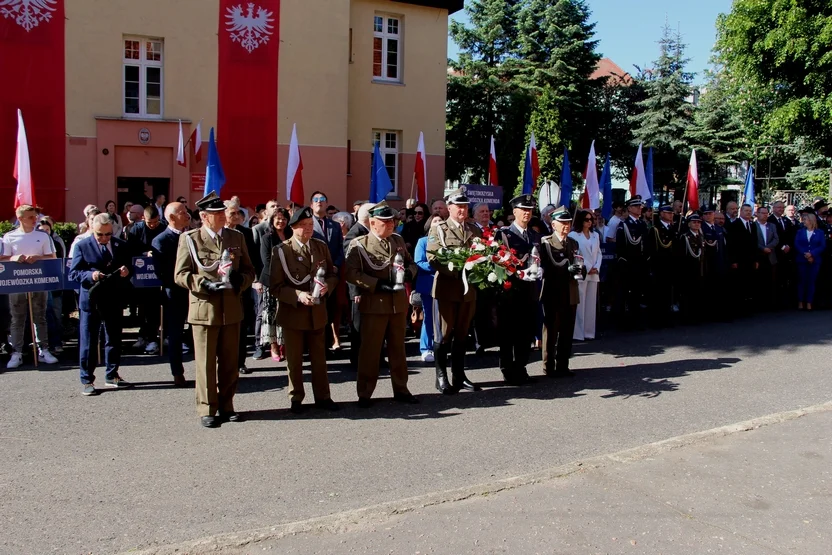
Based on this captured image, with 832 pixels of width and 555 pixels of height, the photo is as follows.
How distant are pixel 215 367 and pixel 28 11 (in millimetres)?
15829

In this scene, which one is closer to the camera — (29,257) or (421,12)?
(29,257)

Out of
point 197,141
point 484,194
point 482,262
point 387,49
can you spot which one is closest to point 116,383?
point 482,262

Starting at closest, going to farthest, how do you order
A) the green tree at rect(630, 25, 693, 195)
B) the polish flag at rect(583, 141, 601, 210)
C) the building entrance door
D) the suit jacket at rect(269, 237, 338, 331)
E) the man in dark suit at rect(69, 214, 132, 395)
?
the suit jacket at rect(269, 237, 338, 331) → the man in dark suit at rect(69, 214, 132, 395) → the polish flag at rect(583, 141, 601, 210) → the building entrance door → the green tree at rect(630, 25, 693, 195)

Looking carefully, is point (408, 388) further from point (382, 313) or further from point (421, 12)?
point (421, 12)

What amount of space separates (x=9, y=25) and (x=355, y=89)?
9549 mm

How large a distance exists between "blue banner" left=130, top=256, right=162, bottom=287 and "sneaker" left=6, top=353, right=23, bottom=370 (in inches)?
62.7

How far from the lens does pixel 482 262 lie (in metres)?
7.86

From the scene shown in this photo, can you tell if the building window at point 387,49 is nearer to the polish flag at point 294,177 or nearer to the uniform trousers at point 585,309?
the polish flag at point 294,177

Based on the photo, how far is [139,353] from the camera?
1016 cm

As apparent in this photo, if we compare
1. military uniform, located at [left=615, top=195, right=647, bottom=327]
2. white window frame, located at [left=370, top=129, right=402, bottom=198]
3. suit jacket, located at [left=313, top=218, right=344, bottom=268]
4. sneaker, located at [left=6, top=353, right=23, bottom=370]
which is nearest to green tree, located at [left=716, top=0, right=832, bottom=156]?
white window frame, located at [left=370, top=129, right=402, bottom=198]

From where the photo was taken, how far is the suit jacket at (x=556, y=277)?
8.92 meters

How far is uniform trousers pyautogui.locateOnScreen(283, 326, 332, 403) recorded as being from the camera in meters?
7.35

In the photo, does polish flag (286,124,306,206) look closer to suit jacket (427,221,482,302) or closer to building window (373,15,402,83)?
suit jacket (427,221,482,302)

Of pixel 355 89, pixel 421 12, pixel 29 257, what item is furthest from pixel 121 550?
pixel 421 12
